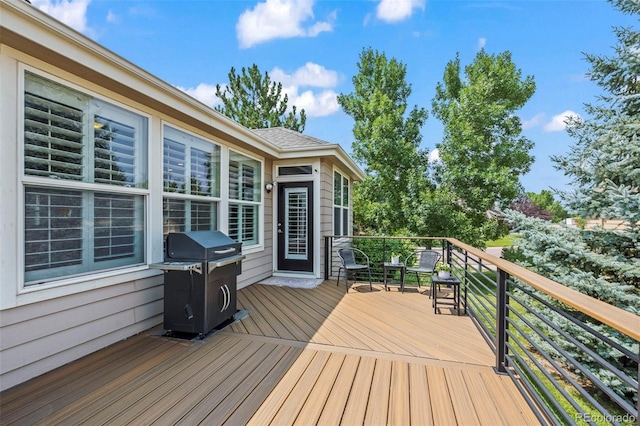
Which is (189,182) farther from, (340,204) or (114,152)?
(340,204)

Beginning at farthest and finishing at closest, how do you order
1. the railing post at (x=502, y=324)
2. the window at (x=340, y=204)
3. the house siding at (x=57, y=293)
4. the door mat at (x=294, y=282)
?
the window at (x=340, y=204) → the door mat at (x=294, y=282) → the railing post at (x=502, y=324) → the house siding at (x=57, y=293)

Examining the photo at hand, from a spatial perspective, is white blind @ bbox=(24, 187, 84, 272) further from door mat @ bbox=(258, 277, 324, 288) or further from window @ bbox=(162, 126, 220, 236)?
door mat @ bbox=(258, 277, 324, 288)

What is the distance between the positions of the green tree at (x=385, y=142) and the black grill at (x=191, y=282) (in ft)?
27.0

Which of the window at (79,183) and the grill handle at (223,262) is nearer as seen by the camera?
the window at (79,183)

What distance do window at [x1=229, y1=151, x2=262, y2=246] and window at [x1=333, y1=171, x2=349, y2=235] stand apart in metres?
2.18

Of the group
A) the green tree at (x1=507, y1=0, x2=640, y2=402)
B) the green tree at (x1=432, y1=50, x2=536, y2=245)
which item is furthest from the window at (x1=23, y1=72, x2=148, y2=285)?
the green tree at (x1=432, y1=50, x2=536, y2=245)

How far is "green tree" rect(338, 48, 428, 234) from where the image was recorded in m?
10.6

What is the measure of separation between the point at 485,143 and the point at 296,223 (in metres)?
7.40

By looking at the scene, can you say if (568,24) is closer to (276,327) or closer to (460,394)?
(460,394)

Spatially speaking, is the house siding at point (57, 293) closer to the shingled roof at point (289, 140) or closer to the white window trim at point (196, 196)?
the white window trim at point (196, 196)

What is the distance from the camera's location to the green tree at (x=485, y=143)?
30.5 ft

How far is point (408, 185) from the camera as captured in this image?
10.3m

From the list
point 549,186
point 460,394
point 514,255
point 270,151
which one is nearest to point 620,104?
point 549,186

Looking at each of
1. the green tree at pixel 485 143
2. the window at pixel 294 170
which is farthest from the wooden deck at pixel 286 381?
the green tree at pixel 485 143
